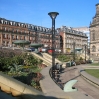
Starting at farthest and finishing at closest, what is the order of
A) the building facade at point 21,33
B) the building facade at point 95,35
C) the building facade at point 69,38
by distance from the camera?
the building facade at point 69,38
the building facade at point 21,33
the building facade at point 95,35

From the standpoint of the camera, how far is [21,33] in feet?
249

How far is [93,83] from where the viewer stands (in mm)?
14477

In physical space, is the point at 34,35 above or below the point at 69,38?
below

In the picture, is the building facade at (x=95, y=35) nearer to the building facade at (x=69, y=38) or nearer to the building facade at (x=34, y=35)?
the building facade at (x=34, y=35)

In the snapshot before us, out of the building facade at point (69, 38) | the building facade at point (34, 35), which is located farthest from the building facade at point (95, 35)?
the building facade at point (69, 38)

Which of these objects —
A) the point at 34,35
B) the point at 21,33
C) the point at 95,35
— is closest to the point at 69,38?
the point at 34,35

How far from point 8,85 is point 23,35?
71217mm

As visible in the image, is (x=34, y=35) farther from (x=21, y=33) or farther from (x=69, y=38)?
(x=69, y=38)

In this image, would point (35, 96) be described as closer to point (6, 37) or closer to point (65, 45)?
point (6, 37)

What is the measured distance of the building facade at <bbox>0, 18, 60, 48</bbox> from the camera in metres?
68.8

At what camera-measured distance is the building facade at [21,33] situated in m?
68.8

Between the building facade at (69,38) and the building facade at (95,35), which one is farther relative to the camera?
the building facade at (69,38)

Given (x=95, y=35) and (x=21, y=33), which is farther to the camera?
(x=21, y=33)

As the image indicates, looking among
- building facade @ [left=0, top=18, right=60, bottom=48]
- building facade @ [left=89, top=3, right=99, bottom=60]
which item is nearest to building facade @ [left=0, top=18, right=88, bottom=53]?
building facade @ [left=0, top=18, right=60, bottom=48]
